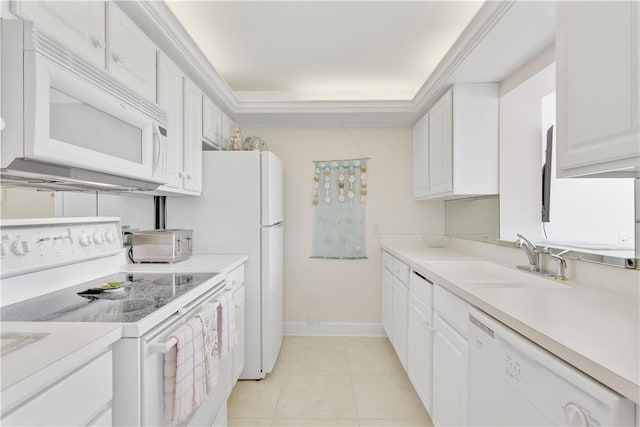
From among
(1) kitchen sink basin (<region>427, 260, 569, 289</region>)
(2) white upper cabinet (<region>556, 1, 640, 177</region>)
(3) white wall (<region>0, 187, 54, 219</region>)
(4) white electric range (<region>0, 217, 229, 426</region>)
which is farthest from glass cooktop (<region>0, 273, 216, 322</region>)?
(2) white upper cabinet (<region>556, 1, 640, 177</region>)

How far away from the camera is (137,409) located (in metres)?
0.99

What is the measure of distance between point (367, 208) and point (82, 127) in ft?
8.88

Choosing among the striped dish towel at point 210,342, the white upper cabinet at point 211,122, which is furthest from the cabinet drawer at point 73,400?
the white upper cabinet at point 211,122

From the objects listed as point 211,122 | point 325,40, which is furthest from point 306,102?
point 211,122

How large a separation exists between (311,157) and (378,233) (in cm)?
108

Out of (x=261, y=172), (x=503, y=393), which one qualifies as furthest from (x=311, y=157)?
(x=503, y=393)

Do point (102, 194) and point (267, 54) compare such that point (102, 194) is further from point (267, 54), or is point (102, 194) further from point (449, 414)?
point (449, 414)

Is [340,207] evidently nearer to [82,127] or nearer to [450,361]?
[450,361]

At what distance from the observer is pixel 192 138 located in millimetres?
2275

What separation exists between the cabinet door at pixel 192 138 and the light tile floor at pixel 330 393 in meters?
1.55

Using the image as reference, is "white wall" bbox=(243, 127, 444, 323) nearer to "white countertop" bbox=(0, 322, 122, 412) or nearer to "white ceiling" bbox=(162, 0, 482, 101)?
"white ceiling" bbox=(162, 0, 482, 101)

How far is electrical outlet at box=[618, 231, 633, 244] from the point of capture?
1592 mm

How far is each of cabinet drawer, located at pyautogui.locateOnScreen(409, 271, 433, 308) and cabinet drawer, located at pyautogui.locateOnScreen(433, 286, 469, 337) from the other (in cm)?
7

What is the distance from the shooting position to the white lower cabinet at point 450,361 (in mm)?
1429
